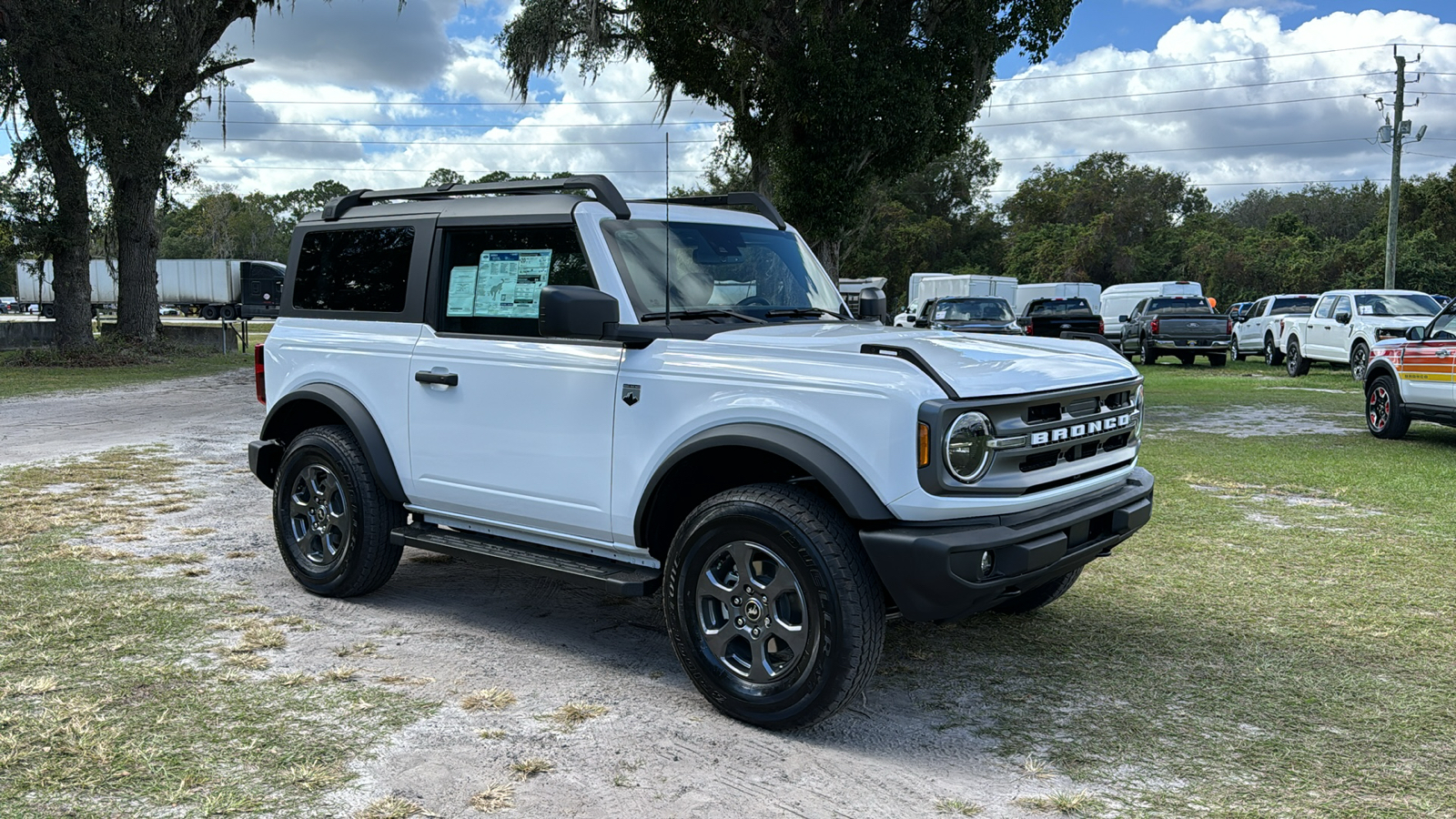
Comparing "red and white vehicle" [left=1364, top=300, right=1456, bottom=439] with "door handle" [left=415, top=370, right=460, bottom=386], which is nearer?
"door handle" [left=415, top=370, right=460, bottom=386]

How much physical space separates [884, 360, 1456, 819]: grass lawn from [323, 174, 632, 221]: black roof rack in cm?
242

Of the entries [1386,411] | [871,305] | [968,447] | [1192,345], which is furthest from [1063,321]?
[968,447]

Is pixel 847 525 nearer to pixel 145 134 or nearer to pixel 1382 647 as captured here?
pixel 1382 647

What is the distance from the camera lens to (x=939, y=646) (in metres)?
5.23

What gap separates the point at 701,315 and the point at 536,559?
129cm

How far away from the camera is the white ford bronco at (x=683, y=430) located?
155 inches

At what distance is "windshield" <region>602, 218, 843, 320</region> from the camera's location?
495 centimetres

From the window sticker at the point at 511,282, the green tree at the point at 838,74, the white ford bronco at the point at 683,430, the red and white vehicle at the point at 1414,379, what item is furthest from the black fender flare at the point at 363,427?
the green tree at the point at 838,74

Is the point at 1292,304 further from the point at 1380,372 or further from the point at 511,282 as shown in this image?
the point at 511,282

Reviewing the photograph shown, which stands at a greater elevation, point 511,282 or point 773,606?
point 511,282

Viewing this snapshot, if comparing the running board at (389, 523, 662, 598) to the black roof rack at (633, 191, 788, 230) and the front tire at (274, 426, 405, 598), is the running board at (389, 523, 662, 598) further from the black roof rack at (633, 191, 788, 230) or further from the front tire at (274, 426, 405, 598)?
the black roof rack at (633, 191, 788, 230)

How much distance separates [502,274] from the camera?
5285 millimetres

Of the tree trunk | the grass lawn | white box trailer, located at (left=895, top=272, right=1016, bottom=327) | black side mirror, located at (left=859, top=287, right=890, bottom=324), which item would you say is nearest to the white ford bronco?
black side mirror, located at (left=859, top=287, right=890, bottom=324)

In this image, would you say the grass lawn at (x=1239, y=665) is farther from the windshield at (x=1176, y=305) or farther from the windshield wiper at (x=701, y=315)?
the windshield at (x=1176, y=305)
